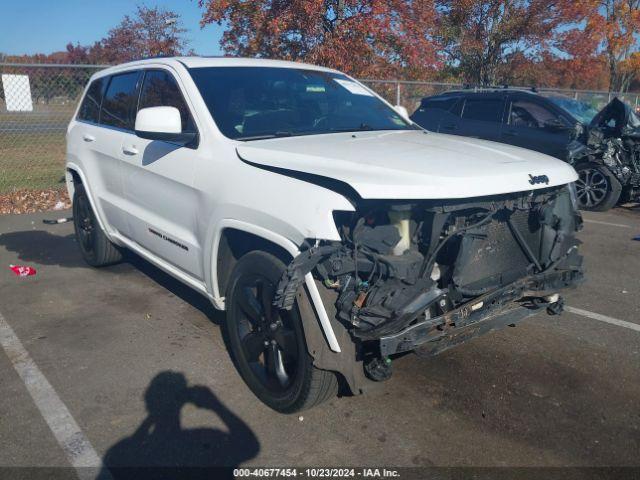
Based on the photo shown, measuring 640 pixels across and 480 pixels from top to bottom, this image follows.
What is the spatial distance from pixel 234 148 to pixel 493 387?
2.23m

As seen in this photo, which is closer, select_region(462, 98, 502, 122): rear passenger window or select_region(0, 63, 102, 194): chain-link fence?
select_region(462, 98, 502, 122): rear passenger window

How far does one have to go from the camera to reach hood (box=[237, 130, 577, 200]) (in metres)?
2.77

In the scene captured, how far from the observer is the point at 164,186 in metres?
4.16

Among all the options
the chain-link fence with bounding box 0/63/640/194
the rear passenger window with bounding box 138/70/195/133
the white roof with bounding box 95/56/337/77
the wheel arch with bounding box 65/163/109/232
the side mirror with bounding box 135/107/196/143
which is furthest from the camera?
the chain-link fence with bounding box 0/63/640/194

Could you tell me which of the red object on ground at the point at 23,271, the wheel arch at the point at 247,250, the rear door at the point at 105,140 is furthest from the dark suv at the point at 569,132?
the red object on ground at the point at 23,271

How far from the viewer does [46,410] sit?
348 cm

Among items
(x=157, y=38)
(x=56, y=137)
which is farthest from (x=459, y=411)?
(x=157, y=38)

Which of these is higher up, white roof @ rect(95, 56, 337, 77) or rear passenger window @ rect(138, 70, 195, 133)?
white roof @ rect(95, 56, 337, 77)

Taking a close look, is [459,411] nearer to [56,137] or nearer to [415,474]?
[415,474]

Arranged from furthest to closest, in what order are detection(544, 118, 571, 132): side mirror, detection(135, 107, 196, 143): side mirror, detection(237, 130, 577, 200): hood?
1. detection(544, 118, 571, 132): side mirror
2. detection(135, 107, 196, 143): side mirror
3. detection(237, 130, 577, 200): hood

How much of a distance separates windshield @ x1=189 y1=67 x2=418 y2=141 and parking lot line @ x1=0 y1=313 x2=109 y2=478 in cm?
198

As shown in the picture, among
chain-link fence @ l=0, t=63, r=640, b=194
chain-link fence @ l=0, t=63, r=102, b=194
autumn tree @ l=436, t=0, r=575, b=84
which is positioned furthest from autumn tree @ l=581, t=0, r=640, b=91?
chain-link fence @ l=0, t=63, r=102, b=194

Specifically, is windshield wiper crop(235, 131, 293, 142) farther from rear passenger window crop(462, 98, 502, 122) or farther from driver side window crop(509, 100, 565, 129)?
rear passenger window crop(462, 98, 502, 122)

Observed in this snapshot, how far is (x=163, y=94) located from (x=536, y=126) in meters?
6.96
